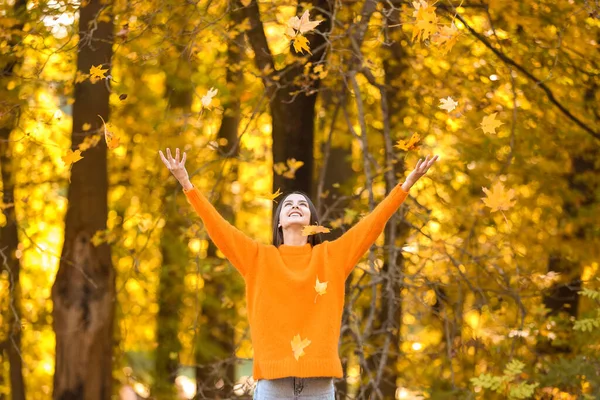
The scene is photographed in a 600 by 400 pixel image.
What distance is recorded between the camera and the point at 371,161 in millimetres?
6555

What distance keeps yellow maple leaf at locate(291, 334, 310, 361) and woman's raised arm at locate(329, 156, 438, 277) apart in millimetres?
391

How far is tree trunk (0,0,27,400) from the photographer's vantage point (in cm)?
788

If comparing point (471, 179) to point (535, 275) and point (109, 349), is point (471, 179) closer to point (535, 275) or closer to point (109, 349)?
point (535, 275)

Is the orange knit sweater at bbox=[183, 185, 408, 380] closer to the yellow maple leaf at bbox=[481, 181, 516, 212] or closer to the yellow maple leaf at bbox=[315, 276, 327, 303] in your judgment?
the yellow maple leaf at bbox=[315, 276, 327, 303]

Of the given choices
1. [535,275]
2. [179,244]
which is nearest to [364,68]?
[535,275]

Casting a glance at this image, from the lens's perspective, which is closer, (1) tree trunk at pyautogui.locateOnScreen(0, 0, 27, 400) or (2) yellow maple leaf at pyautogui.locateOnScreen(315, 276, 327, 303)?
(2) yellow maple leaf at pyautogui.locateOnScreen(315, 276, 327, 303)

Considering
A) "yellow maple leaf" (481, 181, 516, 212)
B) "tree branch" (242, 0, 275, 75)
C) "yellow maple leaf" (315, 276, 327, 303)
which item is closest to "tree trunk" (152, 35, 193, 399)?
"tree branch" (242, 0, 275, 75)

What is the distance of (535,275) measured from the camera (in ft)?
24.2

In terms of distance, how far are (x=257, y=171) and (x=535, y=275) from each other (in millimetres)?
7139

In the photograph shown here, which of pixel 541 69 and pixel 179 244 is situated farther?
pixel 179 244

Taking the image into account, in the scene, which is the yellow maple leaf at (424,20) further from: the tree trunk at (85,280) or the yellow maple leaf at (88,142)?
the tree trunk at (85,280)

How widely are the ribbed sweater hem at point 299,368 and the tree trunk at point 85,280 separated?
169 inches

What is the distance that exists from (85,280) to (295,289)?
14.5 feet

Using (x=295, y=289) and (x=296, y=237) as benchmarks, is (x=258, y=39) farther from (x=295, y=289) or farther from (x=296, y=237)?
(x=295, y=289)
